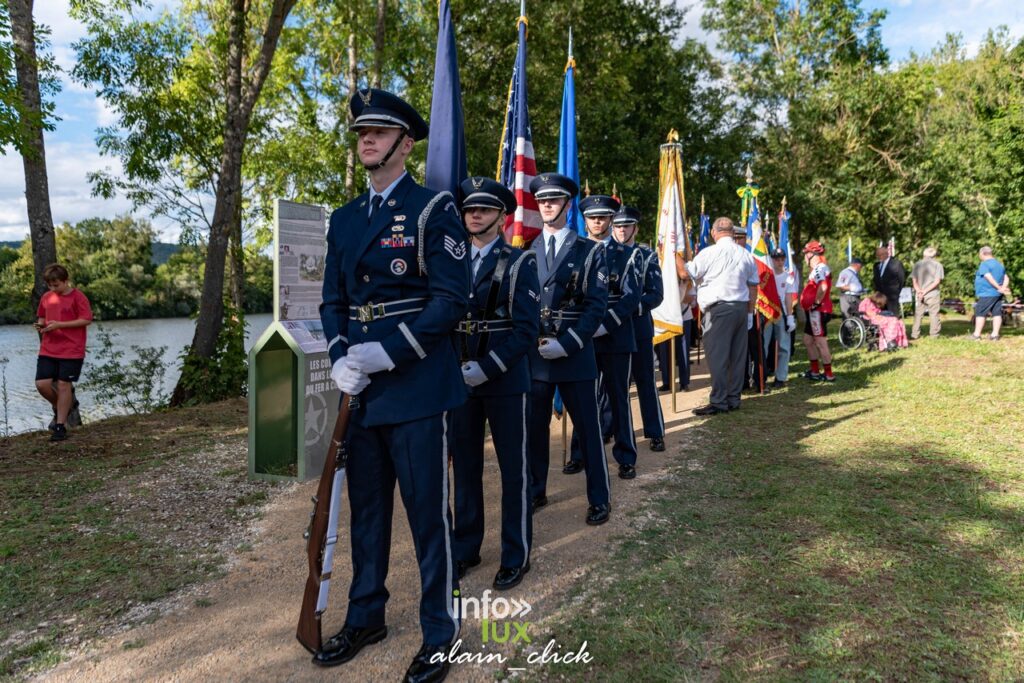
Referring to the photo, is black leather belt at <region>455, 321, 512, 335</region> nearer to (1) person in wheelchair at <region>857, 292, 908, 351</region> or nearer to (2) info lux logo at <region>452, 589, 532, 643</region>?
(2) info lux logo at <region>452, 589, 532, 643</region>

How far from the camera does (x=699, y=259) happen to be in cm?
864

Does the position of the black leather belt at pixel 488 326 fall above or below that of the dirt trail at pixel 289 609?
above

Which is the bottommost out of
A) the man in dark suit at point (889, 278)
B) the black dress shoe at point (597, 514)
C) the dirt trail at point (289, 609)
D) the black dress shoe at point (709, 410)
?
the dirt trail at point (289, 609)

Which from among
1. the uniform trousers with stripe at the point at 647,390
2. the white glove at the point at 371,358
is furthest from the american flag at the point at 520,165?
the white glove at the point at 371,358

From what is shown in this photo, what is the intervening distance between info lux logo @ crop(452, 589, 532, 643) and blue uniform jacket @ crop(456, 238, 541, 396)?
Result: 3.58 feet

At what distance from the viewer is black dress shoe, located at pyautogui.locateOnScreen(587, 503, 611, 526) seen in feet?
15.6

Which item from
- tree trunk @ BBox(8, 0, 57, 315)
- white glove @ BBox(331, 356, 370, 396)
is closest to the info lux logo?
white glove @ BBox(331, 356, 370, 396)

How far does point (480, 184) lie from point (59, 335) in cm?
598

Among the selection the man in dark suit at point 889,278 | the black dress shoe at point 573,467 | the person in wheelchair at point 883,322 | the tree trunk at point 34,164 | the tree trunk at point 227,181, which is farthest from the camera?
the man in dark suit at point 889,278

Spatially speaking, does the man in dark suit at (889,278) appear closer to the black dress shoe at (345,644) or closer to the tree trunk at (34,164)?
the black dress shoe at (345,644)

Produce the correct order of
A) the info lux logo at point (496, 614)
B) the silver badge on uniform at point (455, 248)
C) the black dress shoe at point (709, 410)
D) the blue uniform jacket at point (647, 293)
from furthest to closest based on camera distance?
1. the black dress shoe at point (709, 410)
2. the blue uniform jacket at point (647, 293)
3. the info lux logo at point (496, 614)
4. the silver badge on uniform at point (455, 248)

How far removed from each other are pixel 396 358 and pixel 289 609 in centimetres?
167

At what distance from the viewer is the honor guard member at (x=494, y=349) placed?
12.6 feet

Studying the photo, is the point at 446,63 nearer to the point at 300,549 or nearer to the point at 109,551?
the point at 300,549
